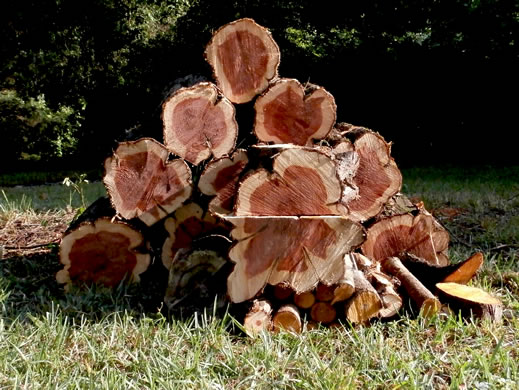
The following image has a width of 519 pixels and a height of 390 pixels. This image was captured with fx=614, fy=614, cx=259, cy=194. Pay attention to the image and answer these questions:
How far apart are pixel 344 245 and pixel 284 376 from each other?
79 centimetres

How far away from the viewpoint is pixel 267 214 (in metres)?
2.72

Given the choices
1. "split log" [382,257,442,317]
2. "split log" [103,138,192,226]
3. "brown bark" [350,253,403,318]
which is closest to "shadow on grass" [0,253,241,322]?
"split log" [103,138,192,226]

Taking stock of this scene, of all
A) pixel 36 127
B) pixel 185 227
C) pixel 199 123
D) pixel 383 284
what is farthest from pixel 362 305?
pixel 36 127

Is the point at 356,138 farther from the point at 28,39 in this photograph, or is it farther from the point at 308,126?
the point at 28,39

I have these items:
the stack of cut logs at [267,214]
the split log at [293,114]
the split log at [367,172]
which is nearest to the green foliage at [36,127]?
the stack of cut logs at [267,214]

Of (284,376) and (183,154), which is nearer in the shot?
(284,376)

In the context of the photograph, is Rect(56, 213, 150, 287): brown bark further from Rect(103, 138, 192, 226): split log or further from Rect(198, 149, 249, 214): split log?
Rect(198, 149, 249, 214): split log

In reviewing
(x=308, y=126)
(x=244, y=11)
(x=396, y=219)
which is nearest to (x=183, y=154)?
(x=308, y=126)

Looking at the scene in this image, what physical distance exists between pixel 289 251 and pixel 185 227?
2.50ft

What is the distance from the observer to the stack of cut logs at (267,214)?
2.70m

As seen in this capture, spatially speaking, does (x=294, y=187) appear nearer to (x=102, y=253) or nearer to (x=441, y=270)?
(x=441, y=270)

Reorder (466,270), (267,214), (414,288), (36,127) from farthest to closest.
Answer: (36,127)
(466,270)
(414,288)
(267,214)

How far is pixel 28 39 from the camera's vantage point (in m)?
12.0

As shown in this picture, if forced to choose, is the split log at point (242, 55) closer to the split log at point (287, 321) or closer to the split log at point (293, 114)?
the split log at point (293, 114)
